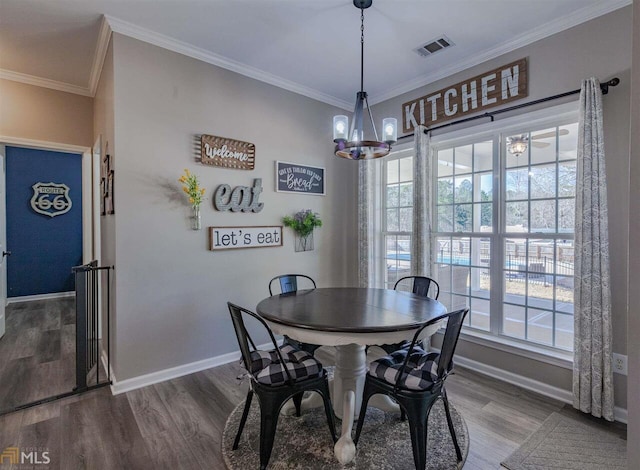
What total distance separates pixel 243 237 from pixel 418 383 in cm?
224

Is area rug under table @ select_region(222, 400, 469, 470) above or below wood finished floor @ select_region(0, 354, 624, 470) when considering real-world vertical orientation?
above

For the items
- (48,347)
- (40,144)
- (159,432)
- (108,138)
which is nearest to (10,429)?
(159,432)

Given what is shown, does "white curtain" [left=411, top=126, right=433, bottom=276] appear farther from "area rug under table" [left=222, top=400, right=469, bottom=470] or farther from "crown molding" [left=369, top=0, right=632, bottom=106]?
"area rug under table" [left=222, top=400, right=469, bottom=470]

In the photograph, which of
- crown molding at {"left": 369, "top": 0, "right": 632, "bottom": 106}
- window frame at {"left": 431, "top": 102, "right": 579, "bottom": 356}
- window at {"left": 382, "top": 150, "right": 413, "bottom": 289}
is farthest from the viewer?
window at {"left": 382, "top": 150, "right": 413, "bottom": 289}

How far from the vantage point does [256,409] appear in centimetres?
239

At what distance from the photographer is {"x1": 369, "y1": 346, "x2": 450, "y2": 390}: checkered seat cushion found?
5.76 ft

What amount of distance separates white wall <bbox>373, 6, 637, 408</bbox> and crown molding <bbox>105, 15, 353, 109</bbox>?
7.11 ft

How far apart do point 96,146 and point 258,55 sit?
219 centimetres

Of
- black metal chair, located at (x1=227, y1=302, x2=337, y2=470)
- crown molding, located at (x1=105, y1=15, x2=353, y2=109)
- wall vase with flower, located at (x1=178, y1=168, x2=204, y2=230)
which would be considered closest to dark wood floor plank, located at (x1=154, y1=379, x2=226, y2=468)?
black metal chair, located at (x1=227, y1=302, x2=337, y2=470)

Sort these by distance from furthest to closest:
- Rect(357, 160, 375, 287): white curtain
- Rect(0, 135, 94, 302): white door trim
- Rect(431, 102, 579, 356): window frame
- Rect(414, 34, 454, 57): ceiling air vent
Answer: Rect(357, 160, 375, 287): white curtain
Rect(0, 135, 94, 302): white door trim
Rect(414, 34, 454, 57): ceiling air vent
Rect(431, 102, 579, 356): window frame

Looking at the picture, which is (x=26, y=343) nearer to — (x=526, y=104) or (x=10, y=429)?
(x=10, y=429)

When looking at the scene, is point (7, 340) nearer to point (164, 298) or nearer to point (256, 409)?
point (164, 298)

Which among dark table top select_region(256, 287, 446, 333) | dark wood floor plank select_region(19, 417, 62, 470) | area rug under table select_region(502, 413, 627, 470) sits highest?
dark table top select_region(256, 287, 446, 333)

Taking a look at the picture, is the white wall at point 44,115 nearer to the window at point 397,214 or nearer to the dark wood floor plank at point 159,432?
the dark wood floor plank at point 159,432
